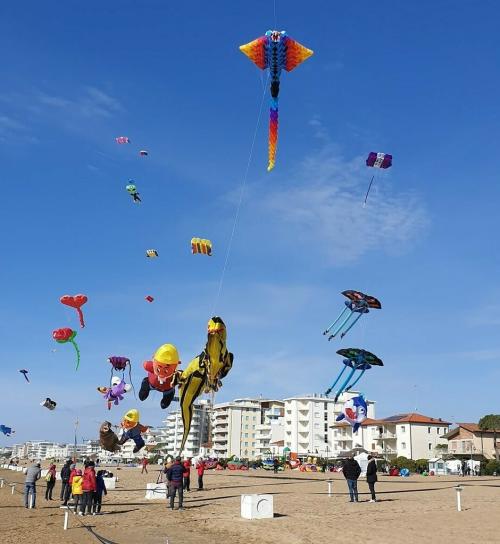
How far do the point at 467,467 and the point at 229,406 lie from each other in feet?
244

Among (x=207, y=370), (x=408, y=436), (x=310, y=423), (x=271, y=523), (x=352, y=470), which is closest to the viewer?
(x=271, y=523)

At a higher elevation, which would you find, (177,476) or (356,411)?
(356,411)

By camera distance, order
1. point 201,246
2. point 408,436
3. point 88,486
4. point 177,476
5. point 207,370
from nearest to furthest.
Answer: point 88,486, point 177,476, point 207,370, point 201,246, point 408,436

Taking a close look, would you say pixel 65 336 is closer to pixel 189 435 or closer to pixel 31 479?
pixel 31 479

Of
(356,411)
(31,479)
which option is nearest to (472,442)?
(356,411)

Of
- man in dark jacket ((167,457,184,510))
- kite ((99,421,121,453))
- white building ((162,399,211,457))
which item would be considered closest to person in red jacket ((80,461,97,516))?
man in dark jacket ((167,457,184,510))

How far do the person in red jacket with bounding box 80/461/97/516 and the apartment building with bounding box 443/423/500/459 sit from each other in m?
67.4

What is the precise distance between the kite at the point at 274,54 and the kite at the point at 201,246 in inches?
331

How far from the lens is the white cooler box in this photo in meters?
15.7

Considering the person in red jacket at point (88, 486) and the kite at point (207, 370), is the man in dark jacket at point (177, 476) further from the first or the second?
the person in red jacket at point (88, 486)

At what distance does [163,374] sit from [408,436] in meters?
74.6

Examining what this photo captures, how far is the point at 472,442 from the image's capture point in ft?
246

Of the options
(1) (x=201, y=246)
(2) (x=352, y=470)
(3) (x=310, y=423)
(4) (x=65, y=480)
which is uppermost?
(1) (x=201, y=246)

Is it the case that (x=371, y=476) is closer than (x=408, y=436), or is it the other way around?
(x=371, y=476)
